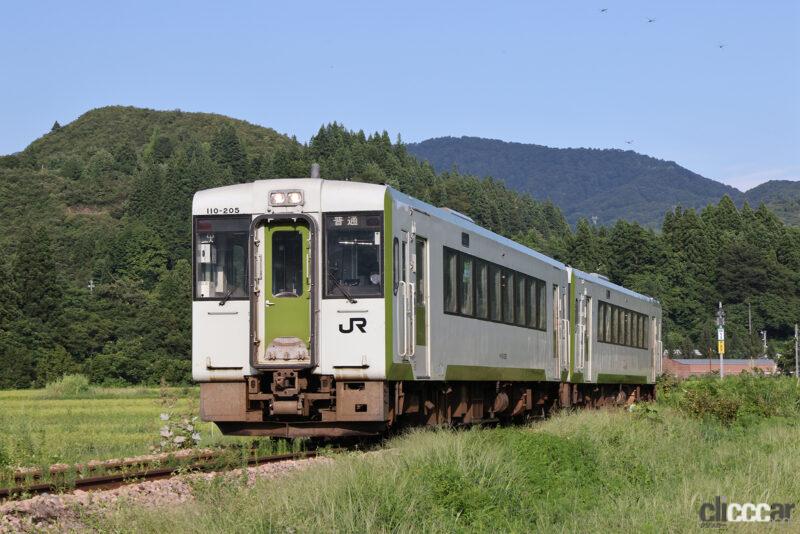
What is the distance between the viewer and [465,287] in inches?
738

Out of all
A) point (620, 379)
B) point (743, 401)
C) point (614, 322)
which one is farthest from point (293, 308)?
point (620, 379)

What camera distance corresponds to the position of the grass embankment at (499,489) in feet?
30.8

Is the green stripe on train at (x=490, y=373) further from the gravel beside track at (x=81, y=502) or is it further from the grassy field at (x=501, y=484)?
the gravel beside track at (x=81, y=502)

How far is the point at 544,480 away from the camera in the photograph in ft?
42.3

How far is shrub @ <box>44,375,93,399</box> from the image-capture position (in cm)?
5275

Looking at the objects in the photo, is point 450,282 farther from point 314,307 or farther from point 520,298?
point 520,298

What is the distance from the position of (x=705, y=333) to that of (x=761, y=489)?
141 metres

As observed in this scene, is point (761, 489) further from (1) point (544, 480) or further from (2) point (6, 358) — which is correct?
(2) point (6, 358)

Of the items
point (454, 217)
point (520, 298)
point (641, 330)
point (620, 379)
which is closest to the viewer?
point (454, 217)

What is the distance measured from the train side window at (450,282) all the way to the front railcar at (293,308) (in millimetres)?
2587

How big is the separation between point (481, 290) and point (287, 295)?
5.02m

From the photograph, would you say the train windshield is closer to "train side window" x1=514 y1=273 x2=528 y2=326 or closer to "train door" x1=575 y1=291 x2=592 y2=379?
"train side window" x1=514 y1=273 x2=528 y2=326

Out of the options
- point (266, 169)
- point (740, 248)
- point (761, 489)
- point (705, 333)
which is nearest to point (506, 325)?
point (761, 489)

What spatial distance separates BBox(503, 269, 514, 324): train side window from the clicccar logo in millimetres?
10516
